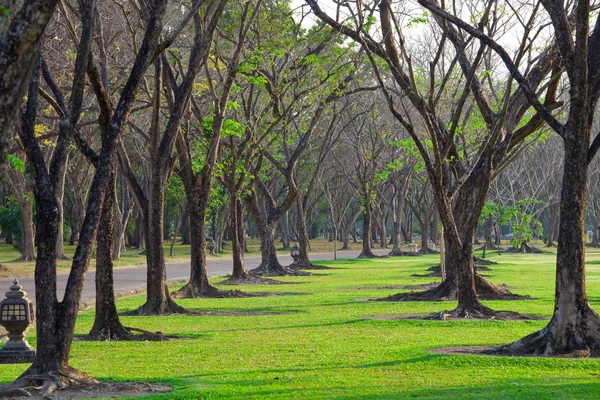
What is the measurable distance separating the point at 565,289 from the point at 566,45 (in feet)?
10.8

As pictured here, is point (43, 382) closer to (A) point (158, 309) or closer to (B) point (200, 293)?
(A) point (158, 309)

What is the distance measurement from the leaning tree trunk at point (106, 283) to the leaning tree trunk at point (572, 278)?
623 cm

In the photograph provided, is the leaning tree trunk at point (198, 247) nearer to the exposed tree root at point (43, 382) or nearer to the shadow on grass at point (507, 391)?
the exposed tree root at point (43, 382)

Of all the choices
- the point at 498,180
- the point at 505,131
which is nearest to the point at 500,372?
the point at 505,131

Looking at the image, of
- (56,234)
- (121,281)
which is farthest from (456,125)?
(121,281)

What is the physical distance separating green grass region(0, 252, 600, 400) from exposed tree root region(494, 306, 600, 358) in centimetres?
54

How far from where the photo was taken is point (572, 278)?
13094 mm

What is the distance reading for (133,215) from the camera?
7906 cm

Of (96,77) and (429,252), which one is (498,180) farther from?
(96,77)

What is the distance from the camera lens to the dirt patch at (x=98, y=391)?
9820 mm

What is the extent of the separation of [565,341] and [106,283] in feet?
22.5

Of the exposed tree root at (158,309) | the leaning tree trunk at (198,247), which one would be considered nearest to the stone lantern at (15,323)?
the exposed tree root at (158,309)

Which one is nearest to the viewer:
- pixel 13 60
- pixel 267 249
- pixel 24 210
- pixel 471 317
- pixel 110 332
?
pixel 13 60

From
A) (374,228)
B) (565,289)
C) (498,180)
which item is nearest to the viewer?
(565,289)
